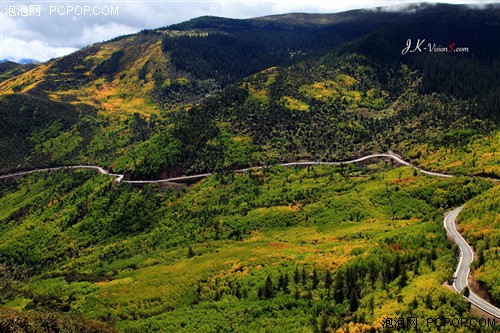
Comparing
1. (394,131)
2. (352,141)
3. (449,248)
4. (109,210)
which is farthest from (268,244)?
(394,131)

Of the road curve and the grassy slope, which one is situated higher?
the road curve

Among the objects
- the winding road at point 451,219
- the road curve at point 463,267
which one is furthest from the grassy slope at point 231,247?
the winding road at point 451,219

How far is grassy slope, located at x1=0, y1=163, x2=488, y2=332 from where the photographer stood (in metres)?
64.4

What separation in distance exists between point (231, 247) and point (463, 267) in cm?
5218

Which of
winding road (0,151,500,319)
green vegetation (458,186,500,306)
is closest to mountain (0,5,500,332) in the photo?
green vegetation (458,186,500,306)

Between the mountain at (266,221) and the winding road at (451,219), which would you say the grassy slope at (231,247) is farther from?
the winding road at (451,219)

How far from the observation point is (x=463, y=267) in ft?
206

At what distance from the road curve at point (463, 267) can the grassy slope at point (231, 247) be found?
197cm

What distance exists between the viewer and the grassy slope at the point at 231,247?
6444cm

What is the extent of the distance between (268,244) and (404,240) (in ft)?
105

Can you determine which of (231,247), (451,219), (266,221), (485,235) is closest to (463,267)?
(485,235)

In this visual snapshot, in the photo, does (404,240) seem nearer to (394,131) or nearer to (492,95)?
(394,131)

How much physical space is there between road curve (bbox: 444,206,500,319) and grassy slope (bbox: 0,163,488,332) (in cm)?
197

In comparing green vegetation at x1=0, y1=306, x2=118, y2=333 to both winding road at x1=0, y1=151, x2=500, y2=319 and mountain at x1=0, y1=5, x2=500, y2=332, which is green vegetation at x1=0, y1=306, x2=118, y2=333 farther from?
winding road at x1=0, y1=151, x2=500, y2=319
